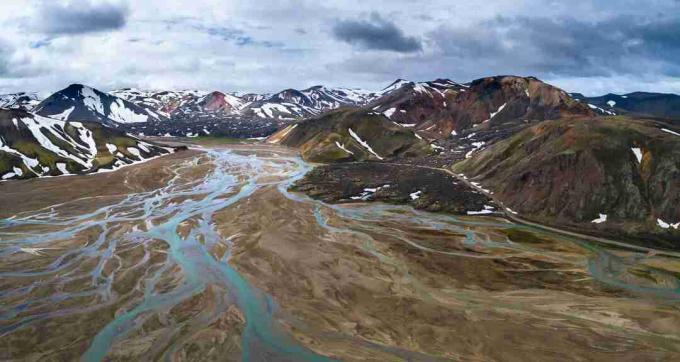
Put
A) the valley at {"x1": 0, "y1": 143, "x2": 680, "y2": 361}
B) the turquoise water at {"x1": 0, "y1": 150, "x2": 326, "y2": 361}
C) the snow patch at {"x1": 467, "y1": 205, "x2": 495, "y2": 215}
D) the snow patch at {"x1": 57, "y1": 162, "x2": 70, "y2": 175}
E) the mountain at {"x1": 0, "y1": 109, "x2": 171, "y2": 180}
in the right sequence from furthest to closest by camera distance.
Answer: the snow patch at {"x1": 57, "y1": 162, "x2": 70, "y2": 175}, the mountain at {"x1": 0, "y1": 109, "x2": 171, "y2": 180}, the snow patch at {"x1": 467, "y1": 205, "x2": 495, "y2": 215}, the turquoise water at {"x1": 0, "y1": 150, "x2": 326, "y2": 361}, the valley at {"x1": 0, "y1": 143, "x2": 680, "y2": 361}

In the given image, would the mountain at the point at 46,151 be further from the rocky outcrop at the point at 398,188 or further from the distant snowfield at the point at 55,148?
the rocky outcrop at the point at 398,188

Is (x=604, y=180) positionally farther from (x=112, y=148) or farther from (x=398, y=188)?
(x=112, y=148)

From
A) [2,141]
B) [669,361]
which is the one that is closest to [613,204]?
[669,361]

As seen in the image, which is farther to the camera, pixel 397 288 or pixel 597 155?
pixel 597 155

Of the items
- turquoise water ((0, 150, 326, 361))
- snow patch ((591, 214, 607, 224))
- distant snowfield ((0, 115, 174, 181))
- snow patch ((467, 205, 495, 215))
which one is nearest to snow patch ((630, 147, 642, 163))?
snow patch ((591, 214, 607, 224))

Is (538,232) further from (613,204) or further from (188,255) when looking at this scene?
(188,255)

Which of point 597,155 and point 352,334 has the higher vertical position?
point 597,155

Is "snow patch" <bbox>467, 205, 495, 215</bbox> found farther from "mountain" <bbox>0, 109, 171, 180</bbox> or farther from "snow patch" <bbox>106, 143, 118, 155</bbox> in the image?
"snow patch" <bbox>106, 143, 118, 155</bbox>
